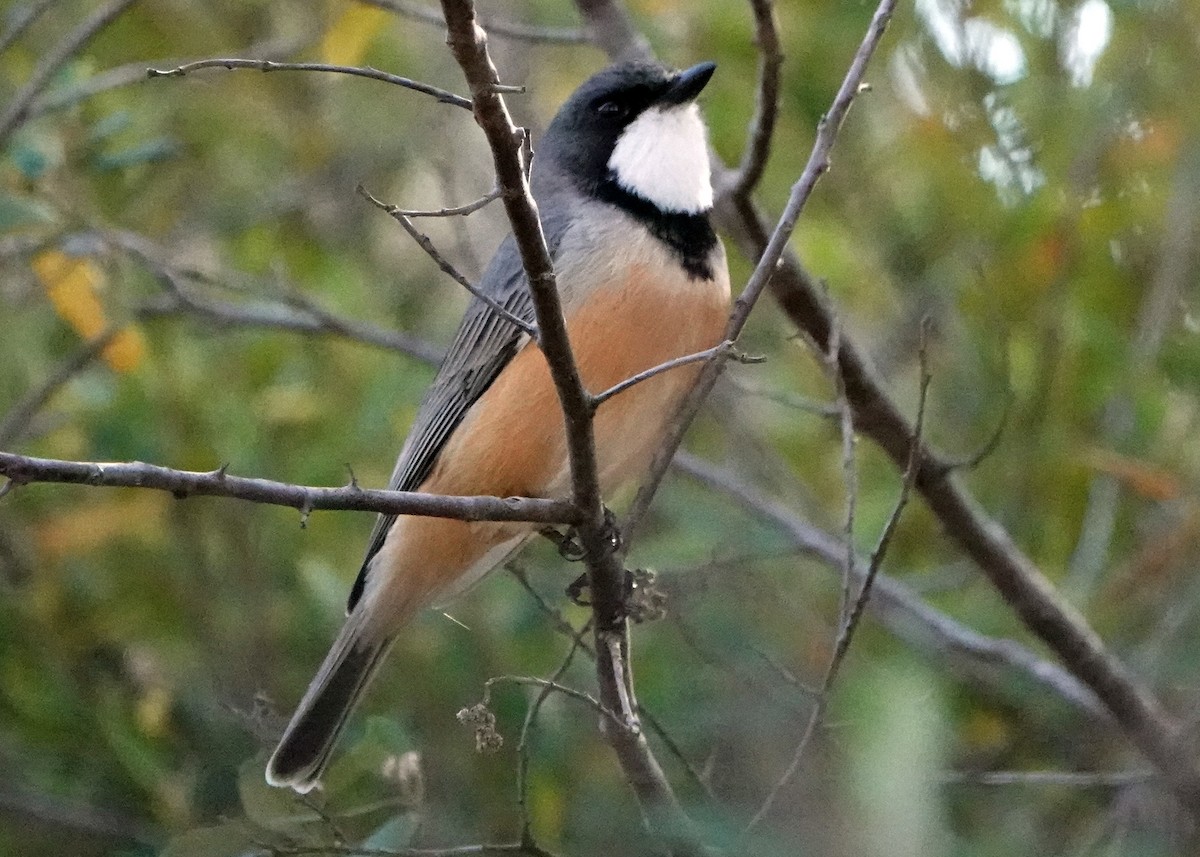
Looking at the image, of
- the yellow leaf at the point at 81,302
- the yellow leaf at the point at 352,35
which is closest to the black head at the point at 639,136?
the yellow leaf at the point at 352,35

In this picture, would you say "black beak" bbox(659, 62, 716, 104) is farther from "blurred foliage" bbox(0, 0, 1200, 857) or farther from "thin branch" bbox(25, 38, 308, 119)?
"thin branch" bbox(25, 38, 308, 119)

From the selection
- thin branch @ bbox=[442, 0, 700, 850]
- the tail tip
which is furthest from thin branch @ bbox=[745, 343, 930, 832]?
the tail tip

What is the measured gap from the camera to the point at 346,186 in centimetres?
628

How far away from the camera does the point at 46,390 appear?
15.2ft

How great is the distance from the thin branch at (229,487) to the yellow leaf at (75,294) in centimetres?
199

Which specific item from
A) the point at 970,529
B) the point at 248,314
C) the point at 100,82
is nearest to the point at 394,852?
the point at 970,529

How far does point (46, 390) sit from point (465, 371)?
1263 millimetres

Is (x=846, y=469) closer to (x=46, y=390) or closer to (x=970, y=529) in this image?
(x=970, y=529)

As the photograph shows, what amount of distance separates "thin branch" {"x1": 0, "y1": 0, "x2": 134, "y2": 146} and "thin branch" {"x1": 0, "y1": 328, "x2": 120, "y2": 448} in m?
0.62

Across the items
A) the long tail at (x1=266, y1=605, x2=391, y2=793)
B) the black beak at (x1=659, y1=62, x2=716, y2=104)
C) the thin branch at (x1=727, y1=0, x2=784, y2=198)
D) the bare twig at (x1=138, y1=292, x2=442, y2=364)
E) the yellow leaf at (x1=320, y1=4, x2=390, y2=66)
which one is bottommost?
the long tail at (x1=266, y1=605, x2=391, y2=793)

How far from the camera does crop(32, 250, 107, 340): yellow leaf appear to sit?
177 inches

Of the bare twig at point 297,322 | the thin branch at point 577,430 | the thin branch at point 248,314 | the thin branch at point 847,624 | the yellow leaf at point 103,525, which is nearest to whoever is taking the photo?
the thin branch at point 577,430

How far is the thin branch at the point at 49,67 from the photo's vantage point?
4448mm

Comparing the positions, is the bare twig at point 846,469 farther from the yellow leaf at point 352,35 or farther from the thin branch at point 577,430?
the yellow leaf at point 352,35
